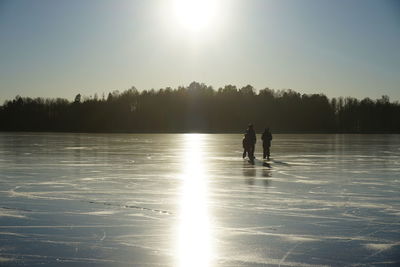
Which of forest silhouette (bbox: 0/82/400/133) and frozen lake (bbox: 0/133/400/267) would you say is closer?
frozen lake (bbox: 0/133/400/267)

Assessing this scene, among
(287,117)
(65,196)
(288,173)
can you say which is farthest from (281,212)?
(287,117)

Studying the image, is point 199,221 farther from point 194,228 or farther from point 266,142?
point 266,142

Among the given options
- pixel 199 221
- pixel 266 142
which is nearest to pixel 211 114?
pixel 266 142

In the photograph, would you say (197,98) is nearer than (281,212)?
No

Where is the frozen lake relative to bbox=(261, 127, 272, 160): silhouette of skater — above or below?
below

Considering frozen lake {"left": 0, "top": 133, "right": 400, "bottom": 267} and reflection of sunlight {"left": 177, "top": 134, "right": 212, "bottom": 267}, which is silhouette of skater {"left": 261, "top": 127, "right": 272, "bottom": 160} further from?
reflection of sunlight {"left": 177, "top": 134, "right": 212, "bottom": 267}

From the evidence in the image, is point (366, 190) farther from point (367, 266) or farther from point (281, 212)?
point (367, 266)

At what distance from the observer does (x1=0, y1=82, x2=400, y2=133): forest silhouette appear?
160000 mm

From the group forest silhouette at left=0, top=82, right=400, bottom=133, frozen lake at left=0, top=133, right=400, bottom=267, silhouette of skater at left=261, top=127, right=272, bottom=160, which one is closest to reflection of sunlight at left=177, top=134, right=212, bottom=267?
frozen lake at left=0, top=133, right=400, bottom=267

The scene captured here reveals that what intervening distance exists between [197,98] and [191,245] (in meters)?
166

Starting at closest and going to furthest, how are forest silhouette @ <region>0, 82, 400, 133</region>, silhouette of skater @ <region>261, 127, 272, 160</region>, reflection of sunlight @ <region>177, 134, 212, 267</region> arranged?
reflection of sunlight @ <region>177, 134, 212, 267</region> → silhouette of skater @ <region>261, 127, 272, 160</region> → forest silhouette @ <region>0, 82, 400, 133</region>

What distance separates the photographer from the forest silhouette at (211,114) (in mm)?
160000

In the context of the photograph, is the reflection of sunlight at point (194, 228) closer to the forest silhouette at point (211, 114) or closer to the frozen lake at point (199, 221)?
the frozen lake at point (199, 221)

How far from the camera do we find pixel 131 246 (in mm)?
7203
